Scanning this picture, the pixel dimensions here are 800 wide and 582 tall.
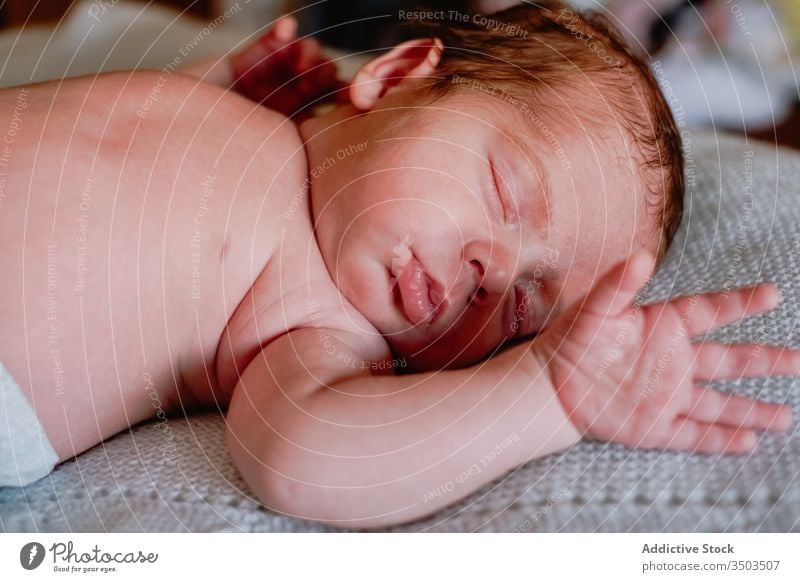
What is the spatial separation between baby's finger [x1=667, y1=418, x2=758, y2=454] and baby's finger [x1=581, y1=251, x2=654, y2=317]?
77 millimetres

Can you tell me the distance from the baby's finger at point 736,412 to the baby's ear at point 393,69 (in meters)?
0.29

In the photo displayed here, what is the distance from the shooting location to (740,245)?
57 cm

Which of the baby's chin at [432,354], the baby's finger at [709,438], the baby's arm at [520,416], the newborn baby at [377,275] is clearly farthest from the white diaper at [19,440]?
the baby's finger at [709,438]

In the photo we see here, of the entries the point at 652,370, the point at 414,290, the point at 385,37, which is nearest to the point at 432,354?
the point at 414,290

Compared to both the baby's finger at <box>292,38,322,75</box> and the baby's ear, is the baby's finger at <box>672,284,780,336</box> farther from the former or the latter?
the baby's finger at <box>292,38,322,75</box>

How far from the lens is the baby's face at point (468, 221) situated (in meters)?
0.47

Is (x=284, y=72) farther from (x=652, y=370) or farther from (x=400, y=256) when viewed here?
(x=652, y=370)

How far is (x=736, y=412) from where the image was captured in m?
0.40

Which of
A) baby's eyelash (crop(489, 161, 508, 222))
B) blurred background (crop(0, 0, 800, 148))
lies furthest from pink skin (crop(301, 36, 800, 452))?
blurred background (crop(0, 0, 800, 148))

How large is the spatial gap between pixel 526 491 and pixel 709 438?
0.33 ft

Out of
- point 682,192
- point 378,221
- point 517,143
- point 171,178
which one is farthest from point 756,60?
point 171,178

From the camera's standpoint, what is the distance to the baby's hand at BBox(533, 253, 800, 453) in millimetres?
375
